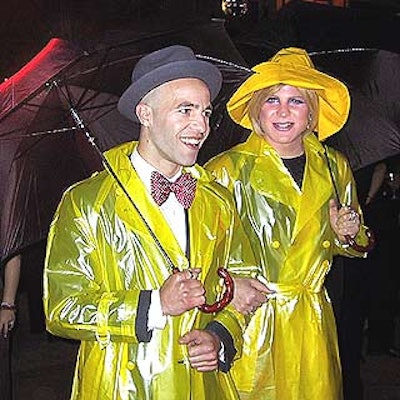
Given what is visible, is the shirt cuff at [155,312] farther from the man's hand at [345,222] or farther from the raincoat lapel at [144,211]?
the man's hand at [345,222]

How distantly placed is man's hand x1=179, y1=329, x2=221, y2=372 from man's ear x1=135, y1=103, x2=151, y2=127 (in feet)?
2.19

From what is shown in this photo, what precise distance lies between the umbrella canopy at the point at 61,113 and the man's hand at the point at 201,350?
944mm

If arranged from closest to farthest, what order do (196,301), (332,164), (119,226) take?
1. (196,301)
2. (119,226)
3. (332,164)

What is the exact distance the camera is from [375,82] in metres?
4.64

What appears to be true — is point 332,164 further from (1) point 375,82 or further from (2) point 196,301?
(2) point 196,301

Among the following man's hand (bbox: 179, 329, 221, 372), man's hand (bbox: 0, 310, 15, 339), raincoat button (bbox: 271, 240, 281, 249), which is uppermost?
raincoat button (bbox: 271, 240, 281, 249)

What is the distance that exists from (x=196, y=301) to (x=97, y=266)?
36 cm

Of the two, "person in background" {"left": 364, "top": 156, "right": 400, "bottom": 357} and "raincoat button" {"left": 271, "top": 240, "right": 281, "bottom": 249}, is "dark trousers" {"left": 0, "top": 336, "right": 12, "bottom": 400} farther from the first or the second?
"person in background" {"left": 364, "top": 156, "right": 400, "bottom": 357}

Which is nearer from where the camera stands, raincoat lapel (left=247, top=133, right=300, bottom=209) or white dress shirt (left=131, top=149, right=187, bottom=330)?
white dress shirt (left=131, top=149, right=187, bottom=330)

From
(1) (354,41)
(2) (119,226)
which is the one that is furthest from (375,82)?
(2) (119,226)

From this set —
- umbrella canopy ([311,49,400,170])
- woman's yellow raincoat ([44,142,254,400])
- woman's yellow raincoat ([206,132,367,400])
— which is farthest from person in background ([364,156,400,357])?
woman's yellow raincoat ([44,142,254,400])

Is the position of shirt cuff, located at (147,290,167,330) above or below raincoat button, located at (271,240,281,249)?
below

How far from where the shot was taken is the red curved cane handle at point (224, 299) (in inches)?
112

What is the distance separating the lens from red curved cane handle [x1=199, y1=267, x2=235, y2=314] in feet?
9.37
